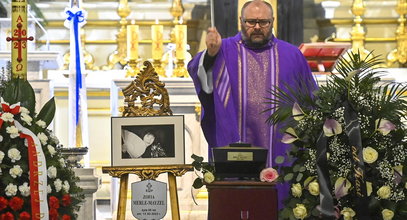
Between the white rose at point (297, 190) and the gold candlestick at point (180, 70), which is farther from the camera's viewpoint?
the gold candlestick at point (180, 70)

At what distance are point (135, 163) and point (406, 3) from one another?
6.61 meters

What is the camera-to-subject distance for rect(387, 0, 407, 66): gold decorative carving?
13.2 m

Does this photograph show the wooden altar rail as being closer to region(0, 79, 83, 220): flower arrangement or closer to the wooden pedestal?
region(0, 79, 83, 220): flower arrangement

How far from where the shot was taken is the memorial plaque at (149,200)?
23.8 ft

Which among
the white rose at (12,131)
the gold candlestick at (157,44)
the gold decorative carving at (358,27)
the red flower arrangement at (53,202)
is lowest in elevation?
the red flower arrangement at (53,202)

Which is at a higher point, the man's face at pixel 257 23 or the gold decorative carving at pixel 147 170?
the man's face at pixel 257 23

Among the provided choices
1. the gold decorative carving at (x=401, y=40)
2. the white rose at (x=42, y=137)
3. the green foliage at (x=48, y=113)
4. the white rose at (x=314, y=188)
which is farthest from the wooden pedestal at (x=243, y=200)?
the gold decorative carving at (x=401, y=40)

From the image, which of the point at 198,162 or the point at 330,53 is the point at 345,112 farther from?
the point at 330,53

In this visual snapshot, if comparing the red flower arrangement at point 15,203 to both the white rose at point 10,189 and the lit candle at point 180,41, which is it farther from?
the lit candle at point 180,41

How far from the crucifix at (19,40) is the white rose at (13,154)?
618 mm

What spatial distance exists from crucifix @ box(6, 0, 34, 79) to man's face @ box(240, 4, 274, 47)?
1251 mm

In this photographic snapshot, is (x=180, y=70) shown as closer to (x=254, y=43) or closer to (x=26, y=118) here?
(x=254, y=43)

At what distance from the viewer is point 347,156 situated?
19.1 feet

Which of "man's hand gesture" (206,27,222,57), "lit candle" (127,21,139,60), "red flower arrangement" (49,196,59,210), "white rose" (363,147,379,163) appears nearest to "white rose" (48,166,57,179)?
"red flower arrangement" (49,196,59,210)
